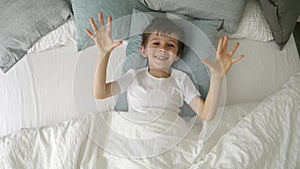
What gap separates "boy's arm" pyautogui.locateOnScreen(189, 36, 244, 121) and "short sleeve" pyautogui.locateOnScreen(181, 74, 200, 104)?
41mm

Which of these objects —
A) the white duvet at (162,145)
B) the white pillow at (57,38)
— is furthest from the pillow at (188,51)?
the white pillow at (57,38)

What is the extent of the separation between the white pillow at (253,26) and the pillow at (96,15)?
45 cm

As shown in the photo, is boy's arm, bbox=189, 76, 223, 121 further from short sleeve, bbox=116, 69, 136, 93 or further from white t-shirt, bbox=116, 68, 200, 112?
short sleeve, bbox=116, 69, 136, 93

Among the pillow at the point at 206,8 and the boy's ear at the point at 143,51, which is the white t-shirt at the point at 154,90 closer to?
the boy's ear at the point at 143,51

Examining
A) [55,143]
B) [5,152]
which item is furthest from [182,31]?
[5,152]

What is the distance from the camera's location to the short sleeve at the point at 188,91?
1.35 meters

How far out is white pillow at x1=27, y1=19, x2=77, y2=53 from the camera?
153 cm

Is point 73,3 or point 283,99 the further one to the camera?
point 73,3

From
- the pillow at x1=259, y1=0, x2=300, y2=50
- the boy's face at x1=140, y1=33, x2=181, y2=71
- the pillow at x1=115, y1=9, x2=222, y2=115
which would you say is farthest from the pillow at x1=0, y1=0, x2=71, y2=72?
the pillow at x1=259, y1=0, x2=300, y2=50

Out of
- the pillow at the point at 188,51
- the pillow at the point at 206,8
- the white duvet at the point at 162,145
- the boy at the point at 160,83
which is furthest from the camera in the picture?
the pillow at the point at 206,8

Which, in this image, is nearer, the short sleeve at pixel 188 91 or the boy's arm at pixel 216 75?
the boy's arm at pixel 216 75

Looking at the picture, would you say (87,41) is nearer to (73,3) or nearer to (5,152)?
(73,3)

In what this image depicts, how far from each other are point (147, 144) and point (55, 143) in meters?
0.29

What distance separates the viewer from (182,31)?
4.79 ft
